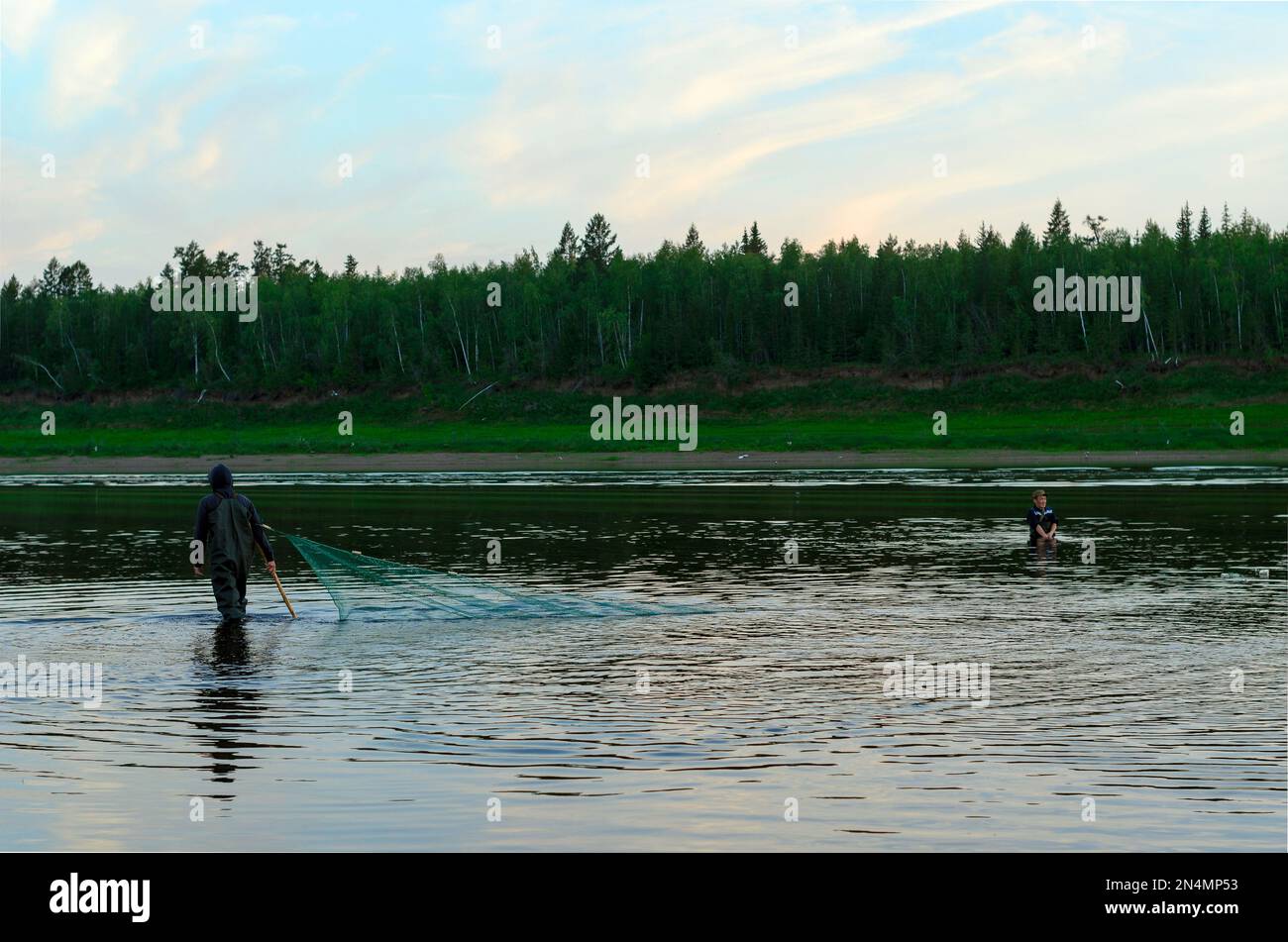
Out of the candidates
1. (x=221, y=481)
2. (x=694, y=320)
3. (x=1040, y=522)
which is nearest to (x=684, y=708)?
(x=221, y=481)

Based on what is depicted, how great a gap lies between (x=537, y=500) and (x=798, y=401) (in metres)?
72.6

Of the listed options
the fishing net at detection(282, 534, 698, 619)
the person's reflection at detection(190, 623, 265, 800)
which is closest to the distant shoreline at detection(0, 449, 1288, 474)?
the fishing net at detection(282, 534, 698, 619)

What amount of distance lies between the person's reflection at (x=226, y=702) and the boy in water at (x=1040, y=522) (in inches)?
711

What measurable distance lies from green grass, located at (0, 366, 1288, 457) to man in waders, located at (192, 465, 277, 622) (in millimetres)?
68223

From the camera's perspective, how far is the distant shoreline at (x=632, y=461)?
250ft

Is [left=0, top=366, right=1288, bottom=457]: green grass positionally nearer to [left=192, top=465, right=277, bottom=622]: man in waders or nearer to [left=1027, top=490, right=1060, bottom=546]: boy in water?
[left=1027, top=490, right=1060, bottom=546]: boy in water

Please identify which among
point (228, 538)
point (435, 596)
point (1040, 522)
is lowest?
point (435, 596)

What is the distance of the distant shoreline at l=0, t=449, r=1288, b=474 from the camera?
76062mm

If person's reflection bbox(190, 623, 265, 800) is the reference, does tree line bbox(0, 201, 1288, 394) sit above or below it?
above

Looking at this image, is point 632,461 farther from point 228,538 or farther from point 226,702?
point 226,702

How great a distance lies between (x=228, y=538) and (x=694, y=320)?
134 meters

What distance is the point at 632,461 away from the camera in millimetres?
83312

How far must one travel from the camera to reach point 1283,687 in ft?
49.7
